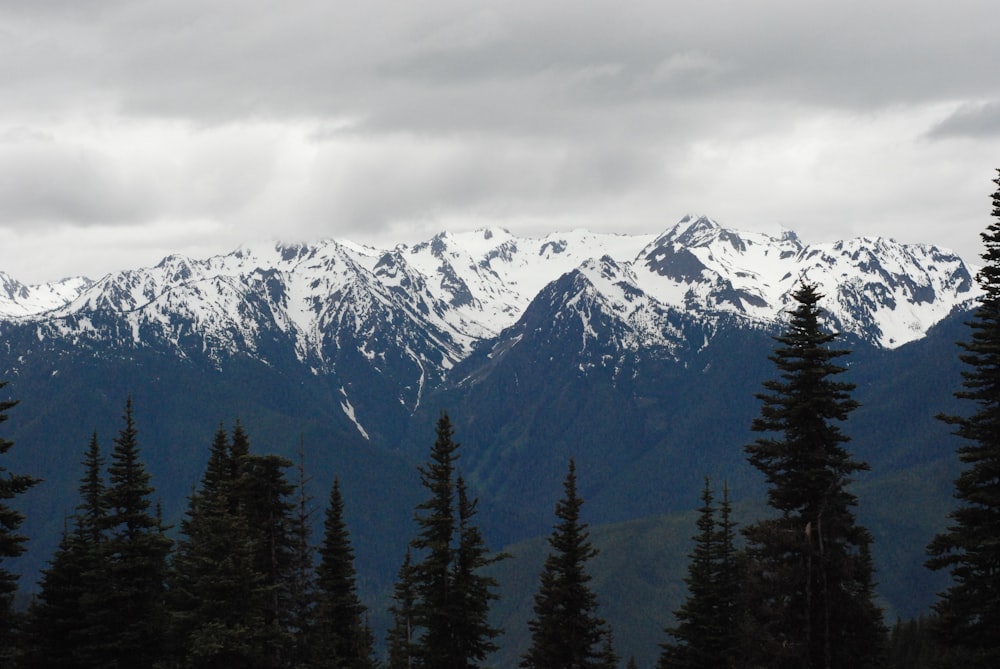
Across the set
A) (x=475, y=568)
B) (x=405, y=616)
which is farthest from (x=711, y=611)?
(x=405, y=616)

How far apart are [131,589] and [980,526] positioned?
122 ft

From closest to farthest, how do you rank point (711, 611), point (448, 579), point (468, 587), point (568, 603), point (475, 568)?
1. point (468, 587)
2. point (448, 579)
3. point (475, 568)
4. point (568, 603)
5. point (711, 611)

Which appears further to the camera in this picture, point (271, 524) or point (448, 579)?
point (271, 524)

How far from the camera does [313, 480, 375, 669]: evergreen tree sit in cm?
6650

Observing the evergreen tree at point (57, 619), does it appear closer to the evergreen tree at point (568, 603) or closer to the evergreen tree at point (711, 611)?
the evergreen tree at point (568, 603)

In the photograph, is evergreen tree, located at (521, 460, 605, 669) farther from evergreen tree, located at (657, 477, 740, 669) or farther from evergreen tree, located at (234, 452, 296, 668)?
evergreen tree, located at (234, 452, 296, 668)

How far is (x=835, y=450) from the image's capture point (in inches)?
1677

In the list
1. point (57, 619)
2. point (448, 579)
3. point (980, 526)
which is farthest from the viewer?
point (57, 619)

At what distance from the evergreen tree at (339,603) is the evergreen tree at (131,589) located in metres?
9.65

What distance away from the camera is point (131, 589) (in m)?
54.7

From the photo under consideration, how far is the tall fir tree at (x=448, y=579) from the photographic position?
5434 centimetres

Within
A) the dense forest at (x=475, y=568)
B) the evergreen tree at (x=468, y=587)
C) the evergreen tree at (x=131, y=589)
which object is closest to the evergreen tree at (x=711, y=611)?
the dense forest at (x=475, y=568)

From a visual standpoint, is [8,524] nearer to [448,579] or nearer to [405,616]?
[448,579]

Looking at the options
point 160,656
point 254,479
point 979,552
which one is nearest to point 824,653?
point 979,552
